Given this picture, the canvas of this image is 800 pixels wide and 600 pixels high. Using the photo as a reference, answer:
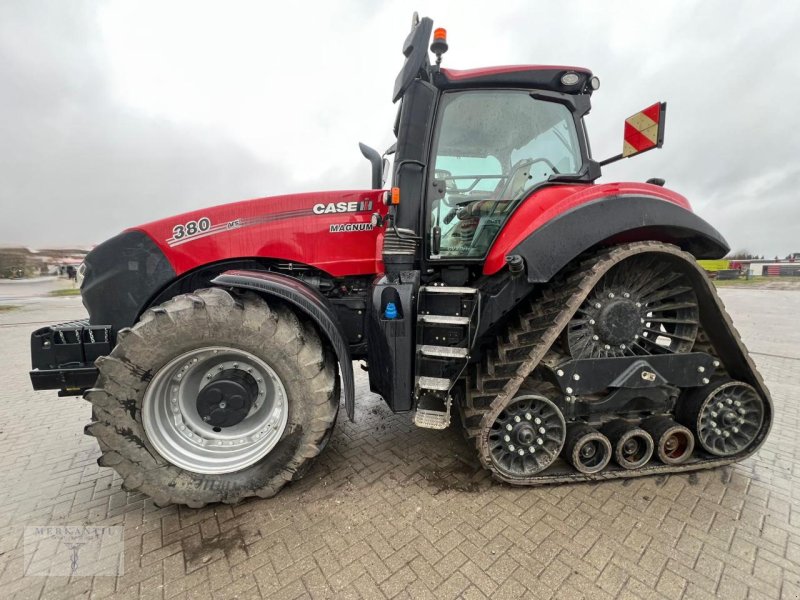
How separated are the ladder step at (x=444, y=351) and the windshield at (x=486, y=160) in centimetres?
71

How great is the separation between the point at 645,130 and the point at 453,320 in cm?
174

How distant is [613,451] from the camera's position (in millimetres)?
2523

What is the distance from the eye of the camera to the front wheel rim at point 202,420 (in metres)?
2.28

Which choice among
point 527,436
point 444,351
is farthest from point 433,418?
point 527,436

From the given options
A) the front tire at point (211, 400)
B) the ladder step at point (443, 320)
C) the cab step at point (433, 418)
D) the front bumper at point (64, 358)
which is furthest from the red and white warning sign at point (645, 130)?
the front bumper at point (64, 358)

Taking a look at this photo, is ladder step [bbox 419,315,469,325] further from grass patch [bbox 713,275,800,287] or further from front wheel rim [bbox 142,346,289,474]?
grass patch [bbox 713,275,800,287]

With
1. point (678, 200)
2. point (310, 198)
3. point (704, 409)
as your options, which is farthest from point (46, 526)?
point (678, 200)

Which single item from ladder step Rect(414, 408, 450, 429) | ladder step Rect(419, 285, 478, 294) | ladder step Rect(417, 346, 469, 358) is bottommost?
ladder step Rect(414, 408, 450, 429)

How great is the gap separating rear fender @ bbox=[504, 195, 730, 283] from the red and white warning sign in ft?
1.08

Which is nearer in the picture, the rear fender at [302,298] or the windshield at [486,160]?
the rear fender at [302,298]

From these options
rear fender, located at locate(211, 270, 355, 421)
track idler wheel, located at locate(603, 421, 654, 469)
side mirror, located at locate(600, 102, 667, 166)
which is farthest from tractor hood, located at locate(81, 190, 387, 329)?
track idler wheel, located at locate(603, 421, 654, 469)

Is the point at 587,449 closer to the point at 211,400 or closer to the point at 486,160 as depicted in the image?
the point at 486,160

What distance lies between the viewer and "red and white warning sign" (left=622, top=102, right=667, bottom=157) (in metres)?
2.18

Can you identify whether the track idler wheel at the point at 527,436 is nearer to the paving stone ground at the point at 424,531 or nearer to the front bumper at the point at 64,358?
the paving stone ground at the point at 424,531
